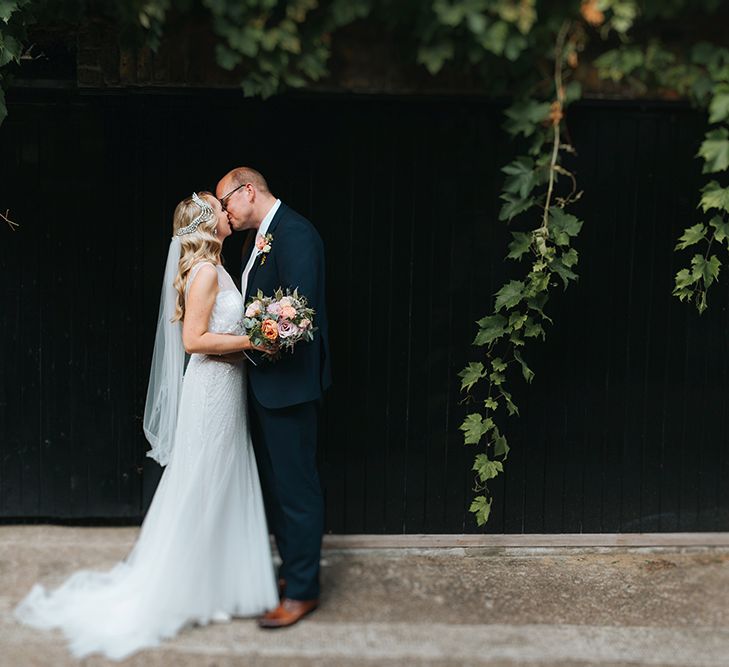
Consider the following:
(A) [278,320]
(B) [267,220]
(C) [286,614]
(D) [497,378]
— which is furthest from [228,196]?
(C) [286,614]

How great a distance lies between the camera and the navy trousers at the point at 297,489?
5113 mm

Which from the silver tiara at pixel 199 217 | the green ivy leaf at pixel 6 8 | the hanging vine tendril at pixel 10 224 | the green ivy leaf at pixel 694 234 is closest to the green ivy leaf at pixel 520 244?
the green ivy leaf at pixel 694 234

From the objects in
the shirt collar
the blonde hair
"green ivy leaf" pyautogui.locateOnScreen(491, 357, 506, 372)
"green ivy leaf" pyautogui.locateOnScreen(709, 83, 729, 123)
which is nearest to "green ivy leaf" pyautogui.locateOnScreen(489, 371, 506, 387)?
"green ivy leaf" pyautogui.locateOnScreen(491, 357, 506, 372)

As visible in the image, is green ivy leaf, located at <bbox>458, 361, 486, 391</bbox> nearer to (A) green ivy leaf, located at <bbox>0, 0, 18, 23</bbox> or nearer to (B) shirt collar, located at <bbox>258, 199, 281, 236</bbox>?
(B) shirt collar, located at <bbox>258, 199, 281, 236</bbox>

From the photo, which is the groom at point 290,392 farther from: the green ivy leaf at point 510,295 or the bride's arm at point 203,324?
the green ivy leaf at point 510,295

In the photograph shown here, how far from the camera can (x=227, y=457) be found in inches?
204

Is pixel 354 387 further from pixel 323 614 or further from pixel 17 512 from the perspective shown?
pixel 17 512

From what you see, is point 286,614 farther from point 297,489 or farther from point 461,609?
point 461,609

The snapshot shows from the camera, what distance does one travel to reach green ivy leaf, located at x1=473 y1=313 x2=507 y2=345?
5.72 meters

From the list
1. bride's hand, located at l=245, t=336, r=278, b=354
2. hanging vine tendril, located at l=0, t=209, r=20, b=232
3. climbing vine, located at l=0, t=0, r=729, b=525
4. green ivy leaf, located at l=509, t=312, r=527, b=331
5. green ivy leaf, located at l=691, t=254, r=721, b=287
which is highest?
climbing vine, located at l=0, t=0, r=729, b=525

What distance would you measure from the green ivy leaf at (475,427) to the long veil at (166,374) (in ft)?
5.38

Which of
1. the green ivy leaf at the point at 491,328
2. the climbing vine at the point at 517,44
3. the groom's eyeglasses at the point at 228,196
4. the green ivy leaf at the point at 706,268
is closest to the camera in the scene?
the climbing vine at the point at 517,44

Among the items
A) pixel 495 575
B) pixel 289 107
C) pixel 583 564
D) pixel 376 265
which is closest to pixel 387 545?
pixel 495 575

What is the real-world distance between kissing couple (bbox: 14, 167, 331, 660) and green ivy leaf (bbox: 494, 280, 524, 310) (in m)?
1.02
